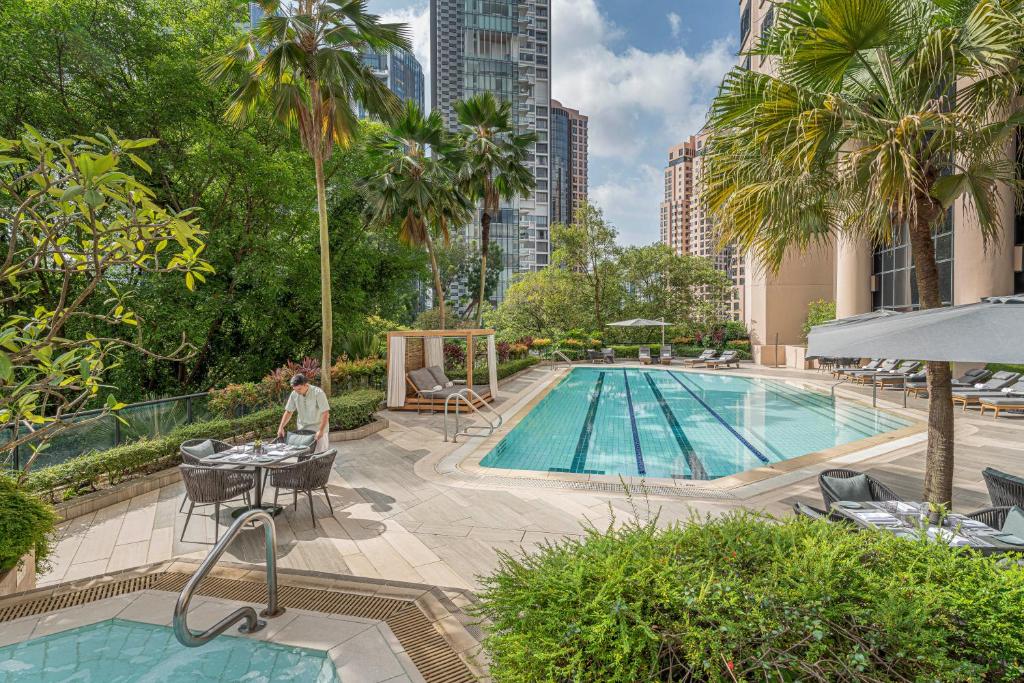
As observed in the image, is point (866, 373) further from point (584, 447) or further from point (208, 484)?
point (208, 484)

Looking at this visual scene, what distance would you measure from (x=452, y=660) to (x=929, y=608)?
2.37 m

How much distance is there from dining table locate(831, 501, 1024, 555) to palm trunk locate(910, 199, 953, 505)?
648 millimetres

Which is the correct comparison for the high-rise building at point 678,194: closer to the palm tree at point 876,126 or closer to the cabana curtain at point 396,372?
the cabana curtain at point 396,372

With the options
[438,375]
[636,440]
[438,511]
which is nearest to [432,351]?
[438,375]

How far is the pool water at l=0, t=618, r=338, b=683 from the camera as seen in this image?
2959mm

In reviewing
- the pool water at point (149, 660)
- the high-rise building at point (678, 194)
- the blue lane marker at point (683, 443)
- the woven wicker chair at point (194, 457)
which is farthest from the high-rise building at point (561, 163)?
the pool water at point (149, 660)

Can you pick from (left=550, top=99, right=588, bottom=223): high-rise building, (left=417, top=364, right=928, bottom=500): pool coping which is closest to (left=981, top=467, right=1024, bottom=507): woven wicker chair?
(left=417, top=364, right=928, bottom=500): pool coping

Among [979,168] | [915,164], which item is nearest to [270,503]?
[915,164]

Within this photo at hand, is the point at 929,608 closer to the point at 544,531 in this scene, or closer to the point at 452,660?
the point at 452,660

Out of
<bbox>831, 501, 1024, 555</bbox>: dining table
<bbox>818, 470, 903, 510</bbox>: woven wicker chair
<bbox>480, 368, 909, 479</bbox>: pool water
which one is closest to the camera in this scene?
<bbox>831, 501, 1024, 555</bbox>: dining table

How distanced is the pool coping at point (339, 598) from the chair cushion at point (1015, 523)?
4065 mm

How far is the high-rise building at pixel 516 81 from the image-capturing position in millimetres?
49719

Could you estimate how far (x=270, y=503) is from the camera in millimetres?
5754

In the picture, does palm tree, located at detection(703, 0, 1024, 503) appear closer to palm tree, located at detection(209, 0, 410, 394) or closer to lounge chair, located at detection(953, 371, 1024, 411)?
palm tree, located at detection(209, 0, 410, 394)
